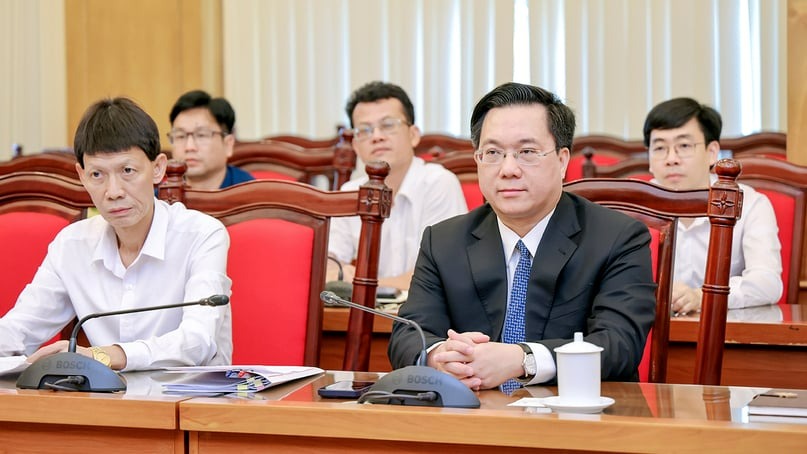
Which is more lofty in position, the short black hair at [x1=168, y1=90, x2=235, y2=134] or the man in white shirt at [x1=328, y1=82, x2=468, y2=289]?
the short black hair at [x1=168, y1=90, x2=235, y2=134]

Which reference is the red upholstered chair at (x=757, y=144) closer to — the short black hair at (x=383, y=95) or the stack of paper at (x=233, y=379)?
the short black hair at (x=383, y=95)

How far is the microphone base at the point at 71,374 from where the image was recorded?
1616 millimetres

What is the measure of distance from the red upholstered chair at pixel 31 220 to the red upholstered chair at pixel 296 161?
A: 60.3 inches

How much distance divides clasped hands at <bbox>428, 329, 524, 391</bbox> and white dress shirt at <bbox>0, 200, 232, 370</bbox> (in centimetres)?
64

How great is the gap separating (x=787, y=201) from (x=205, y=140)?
2.11m

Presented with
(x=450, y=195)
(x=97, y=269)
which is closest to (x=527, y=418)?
(x=97, y=269)

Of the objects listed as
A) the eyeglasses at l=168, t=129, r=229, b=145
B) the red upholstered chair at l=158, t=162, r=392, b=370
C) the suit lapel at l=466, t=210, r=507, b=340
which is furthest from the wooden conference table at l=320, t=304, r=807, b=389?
the eyeglasses at l=168, t=129, r=229, b=145

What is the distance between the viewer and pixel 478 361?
67.2 inches

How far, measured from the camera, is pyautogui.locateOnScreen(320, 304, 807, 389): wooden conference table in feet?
7.56

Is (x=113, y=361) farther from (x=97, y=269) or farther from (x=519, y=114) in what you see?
(x=519, y=114)

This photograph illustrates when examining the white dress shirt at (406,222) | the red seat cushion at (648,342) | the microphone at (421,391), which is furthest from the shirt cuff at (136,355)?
the white dress shirt at (406,222)

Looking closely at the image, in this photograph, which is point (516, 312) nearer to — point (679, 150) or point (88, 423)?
point (88, 423)

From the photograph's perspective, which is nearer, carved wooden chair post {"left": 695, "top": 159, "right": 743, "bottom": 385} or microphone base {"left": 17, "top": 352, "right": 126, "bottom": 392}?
microphone base {"left": 17, "top": 352, "right": 126, "bottom": 392}

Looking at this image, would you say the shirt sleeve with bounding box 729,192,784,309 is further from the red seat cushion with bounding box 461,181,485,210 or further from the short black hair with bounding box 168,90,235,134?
the short black hair with bounding box 168,90,235,134
